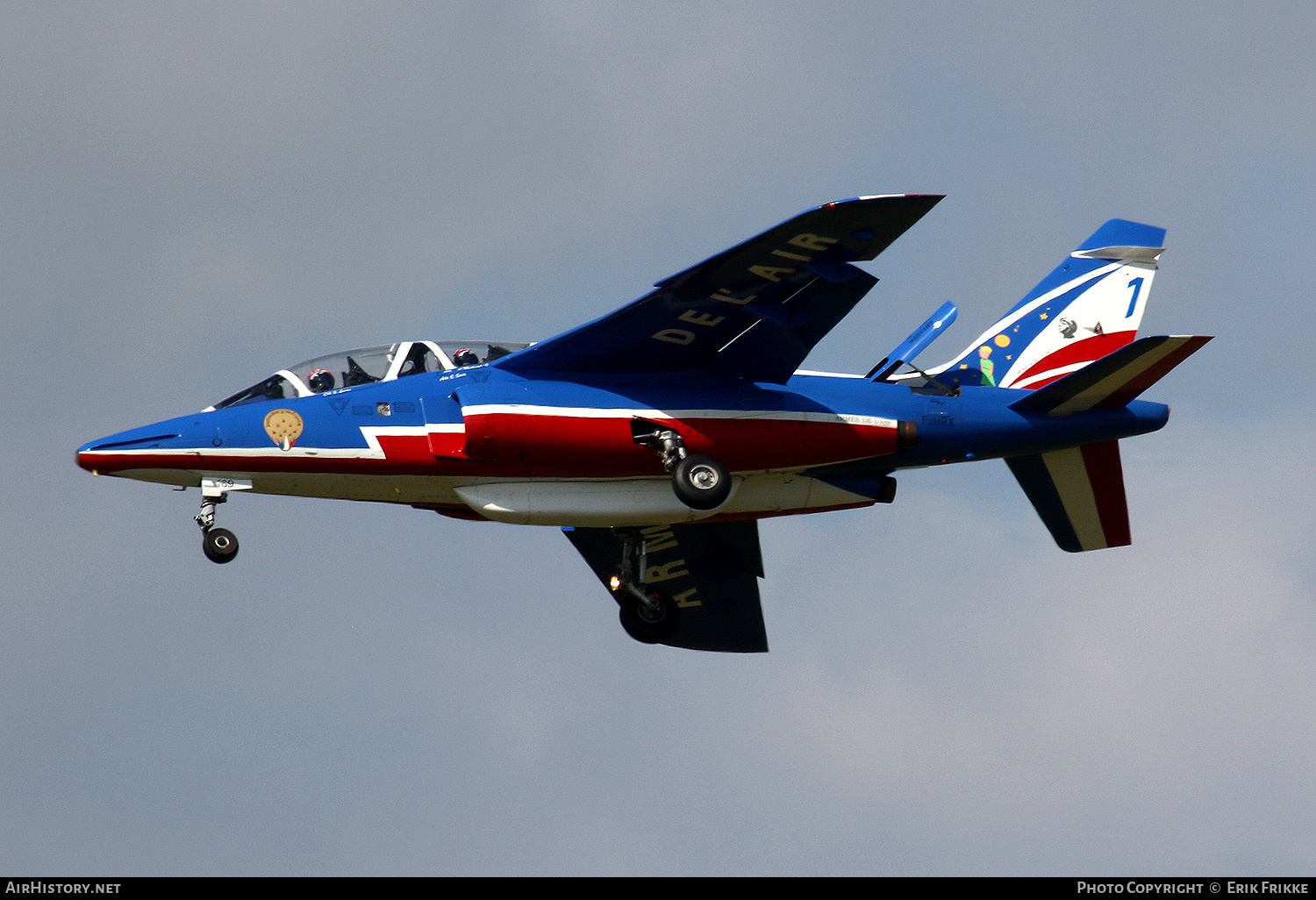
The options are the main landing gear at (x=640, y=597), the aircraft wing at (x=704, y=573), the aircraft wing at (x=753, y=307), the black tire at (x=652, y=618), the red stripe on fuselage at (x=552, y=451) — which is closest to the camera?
the aircraft wing at (x=753, y=307)

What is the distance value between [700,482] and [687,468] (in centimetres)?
30

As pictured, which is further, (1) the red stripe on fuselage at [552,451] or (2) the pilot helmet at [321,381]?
(2) the pilot helmet at [321,381]

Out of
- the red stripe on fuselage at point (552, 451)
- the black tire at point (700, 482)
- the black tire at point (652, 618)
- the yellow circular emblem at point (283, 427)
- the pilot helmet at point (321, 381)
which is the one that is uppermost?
the pilot helmet at point (321, 381)

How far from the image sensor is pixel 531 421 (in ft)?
86.4

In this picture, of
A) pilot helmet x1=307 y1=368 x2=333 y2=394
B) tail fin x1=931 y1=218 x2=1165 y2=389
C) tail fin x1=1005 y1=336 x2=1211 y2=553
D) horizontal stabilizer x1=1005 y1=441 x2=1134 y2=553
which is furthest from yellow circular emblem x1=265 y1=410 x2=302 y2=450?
horizontal stabilizer x1=1005 y1=441 x2=1134 y2=553

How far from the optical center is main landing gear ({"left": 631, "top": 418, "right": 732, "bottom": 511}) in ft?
86.5

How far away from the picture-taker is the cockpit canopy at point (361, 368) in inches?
1078

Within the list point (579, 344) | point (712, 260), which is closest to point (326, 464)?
point (579, 344)

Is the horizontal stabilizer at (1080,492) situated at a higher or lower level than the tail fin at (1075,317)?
lower

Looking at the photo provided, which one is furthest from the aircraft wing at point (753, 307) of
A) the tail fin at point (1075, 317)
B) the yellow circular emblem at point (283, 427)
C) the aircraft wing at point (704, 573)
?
the aircraft wing at point (704, 573)

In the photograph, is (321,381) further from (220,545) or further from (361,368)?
(220,545)

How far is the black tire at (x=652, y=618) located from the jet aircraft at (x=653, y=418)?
240 cm

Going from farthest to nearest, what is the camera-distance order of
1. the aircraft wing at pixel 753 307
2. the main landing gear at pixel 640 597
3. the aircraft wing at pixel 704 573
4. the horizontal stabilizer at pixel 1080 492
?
1. the aircraft wing at pixel 704 573
2. the main landing gear at pixel 640 597
3. the horizontal stabilizer at pixel 1080 492
4. the aircraft wing at pixel 753 307

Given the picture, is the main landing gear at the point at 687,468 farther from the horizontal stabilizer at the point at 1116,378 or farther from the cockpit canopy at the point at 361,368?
the horizontal stabilizer at the point at 1116,378
